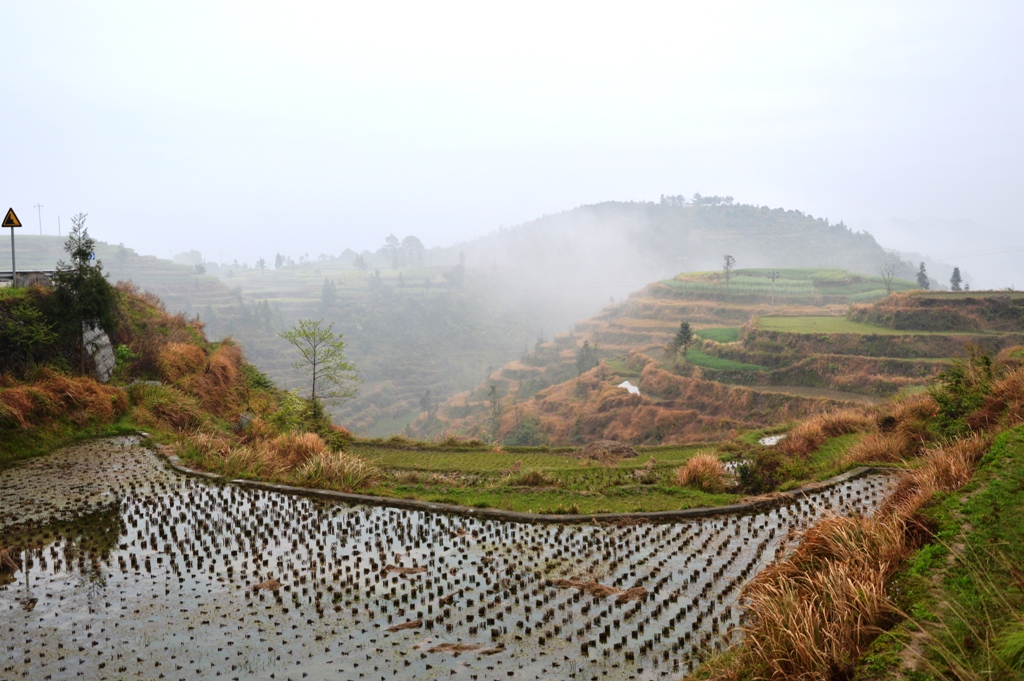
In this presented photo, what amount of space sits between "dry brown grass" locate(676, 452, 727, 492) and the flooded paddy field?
2298 mm

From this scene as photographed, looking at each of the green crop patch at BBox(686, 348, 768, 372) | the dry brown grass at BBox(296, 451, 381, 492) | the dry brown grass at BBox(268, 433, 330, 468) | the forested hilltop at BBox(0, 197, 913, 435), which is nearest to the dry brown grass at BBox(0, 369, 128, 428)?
the dry brown grass at BBox(268, 433, 330, 468)

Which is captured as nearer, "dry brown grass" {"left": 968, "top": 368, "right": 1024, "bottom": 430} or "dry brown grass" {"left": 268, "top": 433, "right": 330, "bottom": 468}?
"dry brown grass" {"left": 968, "top": 368, "right": 1024, "bottom": 430}

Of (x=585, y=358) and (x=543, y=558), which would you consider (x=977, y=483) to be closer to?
(x=543, y=558)

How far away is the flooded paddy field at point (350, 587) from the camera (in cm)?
620

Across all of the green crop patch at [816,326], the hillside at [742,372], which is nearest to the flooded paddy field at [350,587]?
the hillside at [742,372]

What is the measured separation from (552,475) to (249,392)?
1242 cm

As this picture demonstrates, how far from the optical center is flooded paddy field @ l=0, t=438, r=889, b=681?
620cm

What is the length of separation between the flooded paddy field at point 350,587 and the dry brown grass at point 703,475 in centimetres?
230

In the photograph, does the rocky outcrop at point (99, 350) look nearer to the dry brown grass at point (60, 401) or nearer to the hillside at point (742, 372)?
the dry brown grass at point (60, 401)

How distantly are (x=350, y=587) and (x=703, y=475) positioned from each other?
27.4 feet

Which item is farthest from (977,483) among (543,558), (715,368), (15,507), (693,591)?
(715,368)

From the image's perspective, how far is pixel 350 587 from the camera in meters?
7.95

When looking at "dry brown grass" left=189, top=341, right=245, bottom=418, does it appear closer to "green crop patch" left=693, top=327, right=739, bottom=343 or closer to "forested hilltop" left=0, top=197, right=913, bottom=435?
"green crop patch" left=693, top=327, right=739, bottom=343

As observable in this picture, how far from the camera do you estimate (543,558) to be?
915 centimetres
